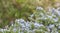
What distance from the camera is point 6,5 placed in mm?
4879

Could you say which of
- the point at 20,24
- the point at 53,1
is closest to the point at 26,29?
the point at 20,24

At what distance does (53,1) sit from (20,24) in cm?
274

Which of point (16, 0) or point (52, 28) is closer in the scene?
point (52, 28)

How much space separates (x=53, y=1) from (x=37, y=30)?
9.12 feet

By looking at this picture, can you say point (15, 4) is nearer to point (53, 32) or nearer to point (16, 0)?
point (16, 0)

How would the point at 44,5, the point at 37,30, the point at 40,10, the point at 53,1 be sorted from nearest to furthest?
the point at 37,30 → the point at 40,10 → the point at 44,5 → the point at 53,1

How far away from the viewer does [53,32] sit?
2930mm

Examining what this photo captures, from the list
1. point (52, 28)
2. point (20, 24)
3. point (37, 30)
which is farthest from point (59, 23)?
point (20, 24)

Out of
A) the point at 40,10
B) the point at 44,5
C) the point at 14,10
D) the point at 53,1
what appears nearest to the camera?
the point at 40,10

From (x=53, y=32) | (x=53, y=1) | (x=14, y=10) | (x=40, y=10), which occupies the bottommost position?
(x=53, y=32)

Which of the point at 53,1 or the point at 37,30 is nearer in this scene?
the point at 37,30

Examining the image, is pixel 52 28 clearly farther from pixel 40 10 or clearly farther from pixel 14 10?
pixel 14 10

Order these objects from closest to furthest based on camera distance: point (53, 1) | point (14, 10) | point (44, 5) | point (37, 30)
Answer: point (37, 30)
point (14, 10)
point (44, 5)
point (53, 1)

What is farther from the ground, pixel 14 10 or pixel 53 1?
pixel 53 1
